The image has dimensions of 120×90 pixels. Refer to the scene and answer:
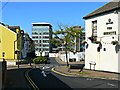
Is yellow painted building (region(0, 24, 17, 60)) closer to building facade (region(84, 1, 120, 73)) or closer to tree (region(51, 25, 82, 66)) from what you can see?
tree (region(51, 25, 82, 66))

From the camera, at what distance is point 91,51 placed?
36.9 m

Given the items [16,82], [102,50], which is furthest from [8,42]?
[16,82]

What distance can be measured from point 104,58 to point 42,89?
16328 millimetres

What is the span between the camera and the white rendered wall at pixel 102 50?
31.5m

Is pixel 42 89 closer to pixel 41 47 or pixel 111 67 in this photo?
pixel 111 67

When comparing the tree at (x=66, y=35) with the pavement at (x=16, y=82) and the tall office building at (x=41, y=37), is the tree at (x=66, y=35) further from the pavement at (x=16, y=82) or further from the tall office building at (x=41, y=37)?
the tall office building at (x=41, y=37)

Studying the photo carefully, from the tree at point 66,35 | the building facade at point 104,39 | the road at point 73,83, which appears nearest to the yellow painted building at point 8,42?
the tree at point 66,35

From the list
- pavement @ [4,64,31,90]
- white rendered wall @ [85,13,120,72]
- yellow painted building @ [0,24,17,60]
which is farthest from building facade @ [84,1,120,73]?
yellow painted building @ [0,24,17,60]

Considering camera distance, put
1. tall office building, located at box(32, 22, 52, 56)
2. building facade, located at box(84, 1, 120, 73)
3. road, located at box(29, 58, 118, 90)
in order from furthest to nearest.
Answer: tall office building, located at box(32, 22, 52, 56)
building facade, located at box(84, 1, 120, 73)
road, located at box(29, 58, 118, 90)

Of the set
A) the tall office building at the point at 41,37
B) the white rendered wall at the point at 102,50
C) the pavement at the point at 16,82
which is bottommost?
the pavement at the point at 16,82

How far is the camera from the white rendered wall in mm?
31531

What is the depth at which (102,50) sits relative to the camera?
3416 centimetres

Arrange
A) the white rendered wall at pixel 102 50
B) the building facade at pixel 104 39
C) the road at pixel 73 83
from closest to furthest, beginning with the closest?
the road at pixel 73 83
the building facade at pixel 104 39
the white rendered wall at pixel 102 50

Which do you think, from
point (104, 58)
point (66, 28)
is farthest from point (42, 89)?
point (66, 28)
